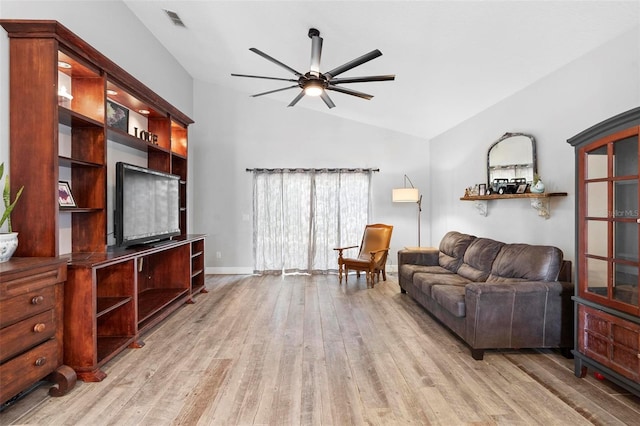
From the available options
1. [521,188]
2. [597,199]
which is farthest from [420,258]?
[597,199]

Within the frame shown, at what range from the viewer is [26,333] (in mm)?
1953

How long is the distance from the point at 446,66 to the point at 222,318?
3733 millimetres

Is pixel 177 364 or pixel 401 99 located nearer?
pixel 177 364

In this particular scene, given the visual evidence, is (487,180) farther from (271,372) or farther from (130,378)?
(130,378)

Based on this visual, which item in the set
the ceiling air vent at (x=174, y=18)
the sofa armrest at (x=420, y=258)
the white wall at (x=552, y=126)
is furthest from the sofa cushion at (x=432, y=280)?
the ceiling air vent at (x=174, y=18)

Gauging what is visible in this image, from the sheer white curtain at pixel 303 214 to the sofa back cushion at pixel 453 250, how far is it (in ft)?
5.66

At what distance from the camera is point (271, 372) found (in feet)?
7.89

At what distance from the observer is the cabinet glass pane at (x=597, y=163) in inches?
85.6

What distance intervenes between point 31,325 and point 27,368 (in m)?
0.25

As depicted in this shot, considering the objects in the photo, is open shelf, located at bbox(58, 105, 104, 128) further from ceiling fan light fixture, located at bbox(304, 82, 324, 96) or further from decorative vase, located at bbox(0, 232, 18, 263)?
ceiling fan light fixture, located at bbox(304, 82, 324, 96)

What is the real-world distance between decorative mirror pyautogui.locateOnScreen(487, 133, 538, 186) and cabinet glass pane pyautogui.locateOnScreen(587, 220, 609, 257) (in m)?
1.27

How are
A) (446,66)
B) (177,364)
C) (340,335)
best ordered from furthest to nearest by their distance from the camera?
1. (446,66)
2. (340,335)
3. (177,364)

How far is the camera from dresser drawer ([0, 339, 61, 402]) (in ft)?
5.94

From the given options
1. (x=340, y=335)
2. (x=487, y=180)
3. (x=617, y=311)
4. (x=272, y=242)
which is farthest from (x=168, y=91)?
(x=617, y=311)
